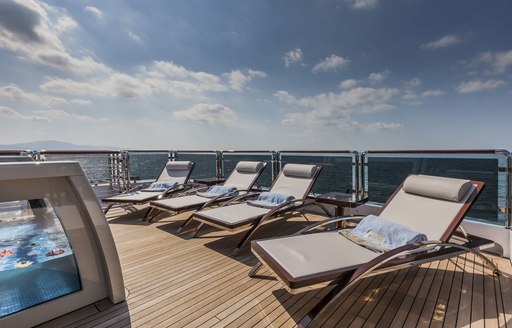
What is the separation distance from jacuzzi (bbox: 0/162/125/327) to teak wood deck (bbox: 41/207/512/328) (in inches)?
7.4

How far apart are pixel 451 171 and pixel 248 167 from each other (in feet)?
11.4

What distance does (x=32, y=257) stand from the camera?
1.75 metres

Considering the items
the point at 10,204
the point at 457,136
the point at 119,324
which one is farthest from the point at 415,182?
the point at 457,136

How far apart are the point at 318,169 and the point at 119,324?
344 centimetres

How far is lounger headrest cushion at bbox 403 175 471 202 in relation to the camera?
250 cm

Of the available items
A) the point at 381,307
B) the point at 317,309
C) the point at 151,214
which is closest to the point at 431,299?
the point at 381,307

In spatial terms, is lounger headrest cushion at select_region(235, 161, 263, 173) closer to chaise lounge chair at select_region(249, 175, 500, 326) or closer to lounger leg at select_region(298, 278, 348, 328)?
chaise lounge chair at select_region(249, 175, 500, 326)

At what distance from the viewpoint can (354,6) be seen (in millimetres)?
9227

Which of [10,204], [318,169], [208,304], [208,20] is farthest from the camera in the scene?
[208,20]

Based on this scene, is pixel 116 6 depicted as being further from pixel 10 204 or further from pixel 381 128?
pixel 381 128

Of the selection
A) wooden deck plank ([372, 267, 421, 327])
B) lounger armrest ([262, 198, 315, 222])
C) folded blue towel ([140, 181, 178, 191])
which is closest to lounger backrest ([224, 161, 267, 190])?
folded blue towel ([140, 181, 178, 191])

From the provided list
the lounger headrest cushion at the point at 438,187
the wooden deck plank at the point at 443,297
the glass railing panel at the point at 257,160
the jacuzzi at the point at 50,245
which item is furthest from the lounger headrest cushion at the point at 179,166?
the wooden deck plank at the point at 443,297

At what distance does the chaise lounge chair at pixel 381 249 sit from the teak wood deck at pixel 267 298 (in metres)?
0.21

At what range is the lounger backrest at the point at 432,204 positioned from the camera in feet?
7.86
